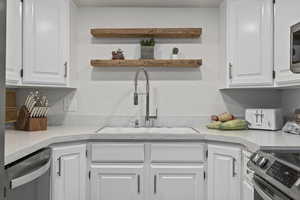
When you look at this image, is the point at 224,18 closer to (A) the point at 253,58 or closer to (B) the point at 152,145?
(A) the point at 253,58

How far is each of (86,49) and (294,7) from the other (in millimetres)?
1797

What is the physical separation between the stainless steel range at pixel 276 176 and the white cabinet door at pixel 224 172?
44cm

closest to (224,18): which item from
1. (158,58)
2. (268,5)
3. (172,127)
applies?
(268,5)

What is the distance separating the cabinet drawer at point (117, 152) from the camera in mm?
2275

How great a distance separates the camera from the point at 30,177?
151 centimetres

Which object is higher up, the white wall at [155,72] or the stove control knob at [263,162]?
the white wall at [155,72]

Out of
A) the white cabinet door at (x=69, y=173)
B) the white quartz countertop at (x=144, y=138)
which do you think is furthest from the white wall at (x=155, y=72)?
the white cabinet door at (x=69, y=173)

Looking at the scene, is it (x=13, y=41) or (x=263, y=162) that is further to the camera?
(x=13, y=41)

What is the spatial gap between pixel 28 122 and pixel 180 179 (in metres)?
1.24

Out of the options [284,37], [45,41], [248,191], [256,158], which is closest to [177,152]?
[248,191]

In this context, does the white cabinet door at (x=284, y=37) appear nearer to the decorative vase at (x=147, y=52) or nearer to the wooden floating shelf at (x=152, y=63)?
the wooden floating shelf at (x=152, y=63)

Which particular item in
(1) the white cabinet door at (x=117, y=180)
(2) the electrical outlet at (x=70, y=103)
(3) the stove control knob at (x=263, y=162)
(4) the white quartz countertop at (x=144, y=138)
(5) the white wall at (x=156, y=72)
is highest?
(5) the white wall at (x=156, y=72)

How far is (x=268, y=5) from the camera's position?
2.34m

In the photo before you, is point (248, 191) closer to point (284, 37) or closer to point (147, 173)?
point (147, 173)
